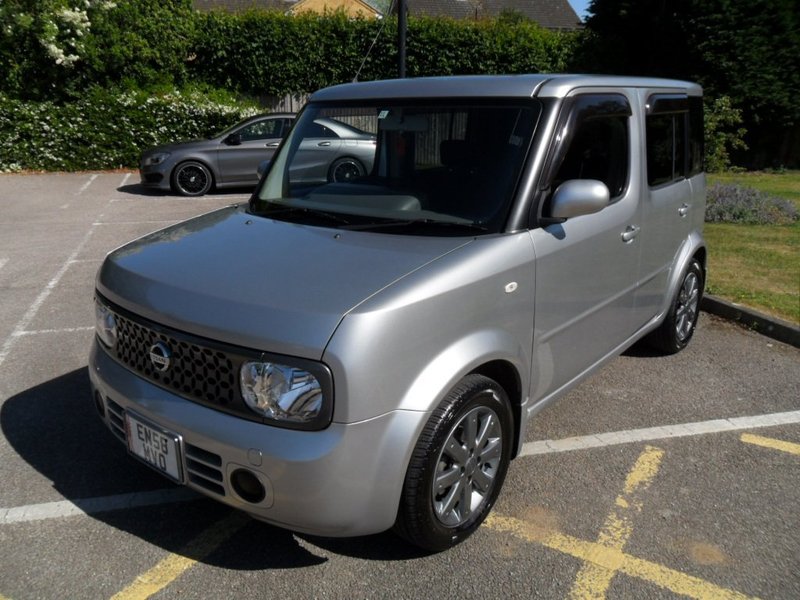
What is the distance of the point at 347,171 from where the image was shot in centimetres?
372

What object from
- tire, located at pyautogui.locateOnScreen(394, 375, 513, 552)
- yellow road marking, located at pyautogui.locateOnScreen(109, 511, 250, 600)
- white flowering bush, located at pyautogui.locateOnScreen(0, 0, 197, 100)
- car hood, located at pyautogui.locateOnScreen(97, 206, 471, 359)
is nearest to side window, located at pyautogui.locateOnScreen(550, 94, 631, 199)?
car hood, located at pyautogui.locateOnScreen(97, 206, 471, 359)

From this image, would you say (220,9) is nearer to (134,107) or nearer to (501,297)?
(134,107)

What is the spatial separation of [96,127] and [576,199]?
1655cm

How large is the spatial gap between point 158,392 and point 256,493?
22.9 inches

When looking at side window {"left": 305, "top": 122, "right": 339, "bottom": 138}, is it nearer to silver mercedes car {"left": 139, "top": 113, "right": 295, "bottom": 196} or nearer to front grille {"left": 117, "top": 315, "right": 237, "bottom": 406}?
front grille {"left": 117, "top": 315, "right": 237, "bottom": 406}

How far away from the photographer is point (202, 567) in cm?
279

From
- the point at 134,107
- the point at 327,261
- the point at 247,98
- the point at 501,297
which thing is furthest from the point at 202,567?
the point at 247,98

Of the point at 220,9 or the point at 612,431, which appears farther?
the point at 220,9

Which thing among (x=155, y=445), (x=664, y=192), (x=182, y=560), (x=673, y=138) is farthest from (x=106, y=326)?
(x=673, y=138)

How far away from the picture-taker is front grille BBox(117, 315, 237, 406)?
97.6 inches

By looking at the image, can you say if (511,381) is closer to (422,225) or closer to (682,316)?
(422,225)

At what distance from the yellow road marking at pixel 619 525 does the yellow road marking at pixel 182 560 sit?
4.82 ft

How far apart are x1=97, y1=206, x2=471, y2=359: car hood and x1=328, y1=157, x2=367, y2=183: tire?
0.55m

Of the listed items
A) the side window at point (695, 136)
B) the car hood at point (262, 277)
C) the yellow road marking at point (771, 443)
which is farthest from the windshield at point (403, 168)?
the side window at point (695, 136)
